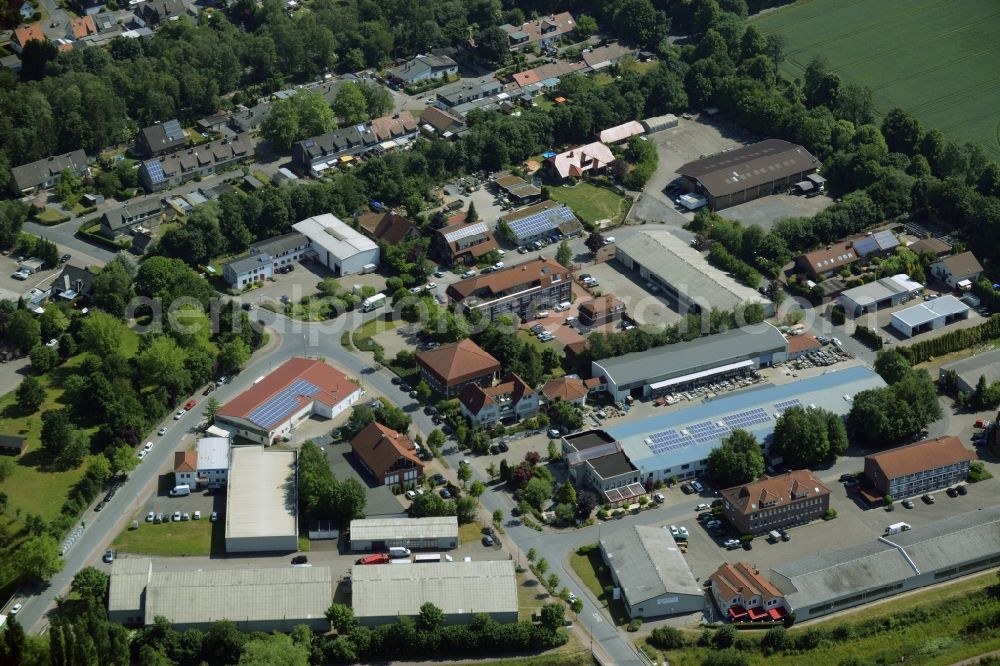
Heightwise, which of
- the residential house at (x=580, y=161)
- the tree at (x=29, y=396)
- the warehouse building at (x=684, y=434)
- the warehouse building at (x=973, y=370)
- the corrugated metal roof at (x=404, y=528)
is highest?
the warehouse building at (x=973, y=370)

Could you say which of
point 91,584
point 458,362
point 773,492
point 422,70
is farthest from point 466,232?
point 91,584

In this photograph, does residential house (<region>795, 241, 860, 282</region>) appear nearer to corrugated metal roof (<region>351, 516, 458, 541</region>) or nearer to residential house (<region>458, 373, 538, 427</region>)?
residential house (<region>458, 373, 538, 427</region>)

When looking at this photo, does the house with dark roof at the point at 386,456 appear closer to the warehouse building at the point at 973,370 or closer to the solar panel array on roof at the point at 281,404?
the solar panel array on roof at the point at 281,404

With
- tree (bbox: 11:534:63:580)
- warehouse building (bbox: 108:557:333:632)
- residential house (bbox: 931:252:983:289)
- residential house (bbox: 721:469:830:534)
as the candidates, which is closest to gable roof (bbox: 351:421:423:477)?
warehouse building (bbox: 108:557:333:632)

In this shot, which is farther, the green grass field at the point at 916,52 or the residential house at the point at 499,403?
the green grass field at the point at 916,52

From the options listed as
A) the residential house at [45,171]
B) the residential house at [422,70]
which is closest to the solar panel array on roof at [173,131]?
the residential house at [45,171]

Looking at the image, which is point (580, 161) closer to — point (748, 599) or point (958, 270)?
point (958, 270)

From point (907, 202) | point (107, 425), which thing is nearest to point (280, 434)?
point (107, 425)
